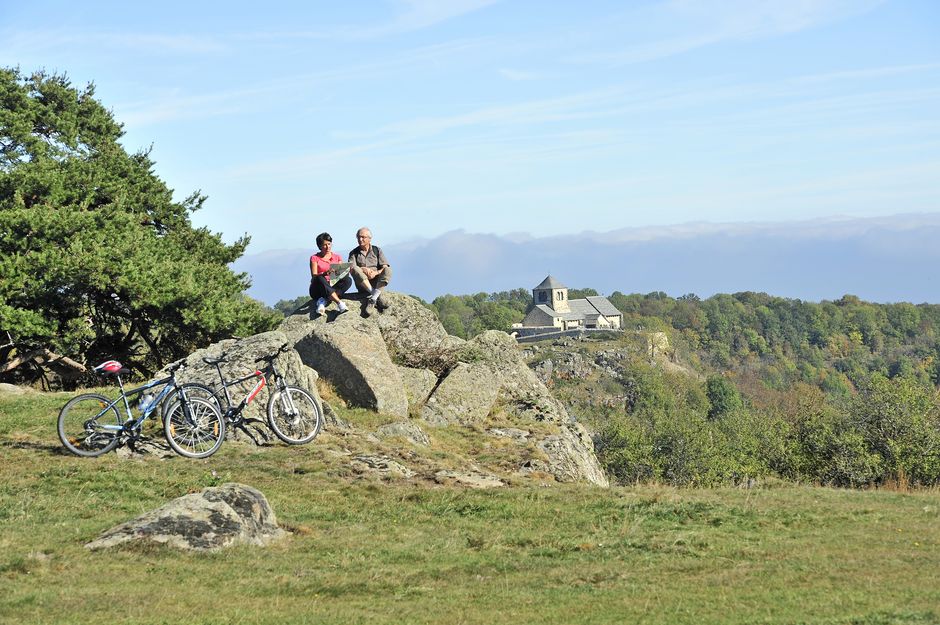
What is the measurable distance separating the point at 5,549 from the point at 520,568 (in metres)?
6.37

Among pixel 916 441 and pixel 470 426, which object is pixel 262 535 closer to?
pixel 470 426

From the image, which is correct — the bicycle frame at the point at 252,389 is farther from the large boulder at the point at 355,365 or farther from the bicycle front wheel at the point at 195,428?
the large boulder at the point at 355,365

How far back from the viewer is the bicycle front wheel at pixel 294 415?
18.0 meters

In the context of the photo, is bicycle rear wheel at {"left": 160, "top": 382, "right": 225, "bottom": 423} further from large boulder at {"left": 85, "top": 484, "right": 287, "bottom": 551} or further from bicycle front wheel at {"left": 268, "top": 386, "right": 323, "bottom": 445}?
large boulder at {"left": 85, "top": 484, "right": 287, "bottom": 551}

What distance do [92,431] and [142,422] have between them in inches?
35.3

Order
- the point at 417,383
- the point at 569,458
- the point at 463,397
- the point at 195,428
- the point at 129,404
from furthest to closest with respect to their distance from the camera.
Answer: the point at 417,383
the point at 463,397
the point at 569,458
the point at 129,404
the point at 195,428

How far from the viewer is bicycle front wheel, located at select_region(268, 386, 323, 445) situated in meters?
18.0

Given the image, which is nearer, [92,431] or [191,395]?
[92,431]

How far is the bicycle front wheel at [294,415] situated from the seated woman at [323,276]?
5.94m

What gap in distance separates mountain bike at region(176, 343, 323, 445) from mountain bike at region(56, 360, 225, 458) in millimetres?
602

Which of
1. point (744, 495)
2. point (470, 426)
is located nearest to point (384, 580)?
point (744, 495)

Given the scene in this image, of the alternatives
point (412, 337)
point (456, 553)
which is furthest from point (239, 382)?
point (456, 553)

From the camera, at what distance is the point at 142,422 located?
17125 millimetres

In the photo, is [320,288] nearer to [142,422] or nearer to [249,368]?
[249,368]
